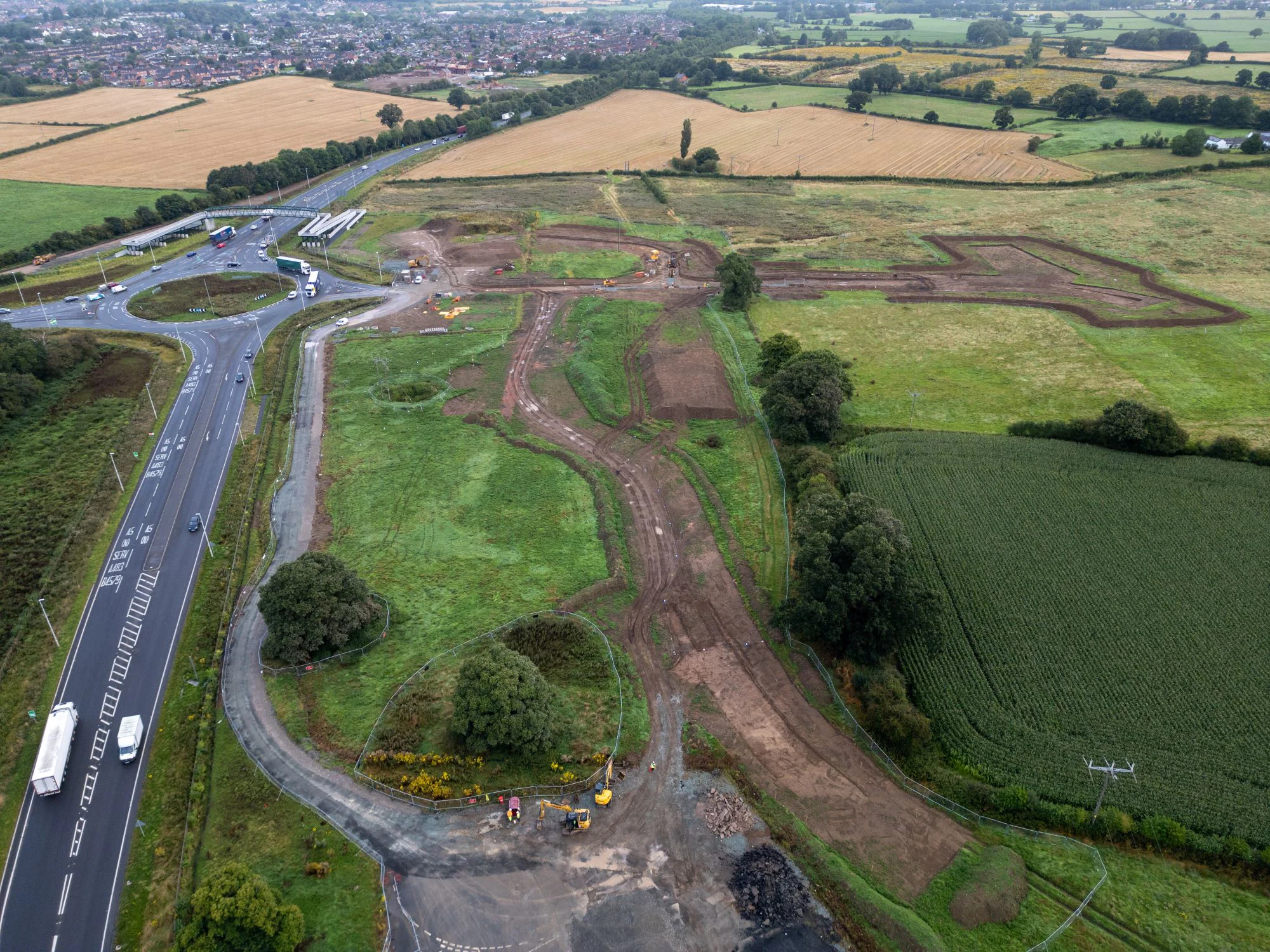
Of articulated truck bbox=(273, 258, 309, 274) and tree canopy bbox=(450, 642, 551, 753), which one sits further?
articulated truck bbox=(273, 258, 309, 274)

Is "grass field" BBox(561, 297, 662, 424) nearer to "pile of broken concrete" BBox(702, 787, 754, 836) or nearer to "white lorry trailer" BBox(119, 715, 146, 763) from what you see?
"pile of broken concrete" BBox(702, 787, 754, 836)

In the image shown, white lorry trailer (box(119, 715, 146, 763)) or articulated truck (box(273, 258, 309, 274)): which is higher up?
articulated truck (box(273, 258, 309, 274))

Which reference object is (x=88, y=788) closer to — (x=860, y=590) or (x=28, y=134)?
(x=860, y=590)

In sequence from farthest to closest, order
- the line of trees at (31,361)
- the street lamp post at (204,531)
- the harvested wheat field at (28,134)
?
the harvested wheat field at (28,134), the line of trees at (31,361), the street lamp post at (204,531)

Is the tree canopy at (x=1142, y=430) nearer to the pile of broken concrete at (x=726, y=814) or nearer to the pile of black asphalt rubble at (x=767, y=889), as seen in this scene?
the pile of broken concrete at (x=726, y=814)

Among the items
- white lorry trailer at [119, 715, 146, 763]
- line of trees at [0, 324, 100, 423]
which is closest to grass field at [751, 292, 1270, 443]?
white lorry trailer at [119, 715, 146, 763]

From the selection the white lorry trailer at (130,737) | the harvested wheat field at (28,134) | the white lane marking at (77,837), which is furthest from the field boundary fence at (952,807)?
the harvested wheat field at (28,134)

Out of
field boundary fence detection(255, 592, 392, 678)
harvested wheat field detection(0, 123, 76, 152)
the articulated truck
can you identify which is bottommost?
field boundary fence detection(255, 592, 392, 678)

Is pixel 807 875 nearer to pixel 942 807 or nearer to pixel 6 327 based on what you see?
pixel 942 807
